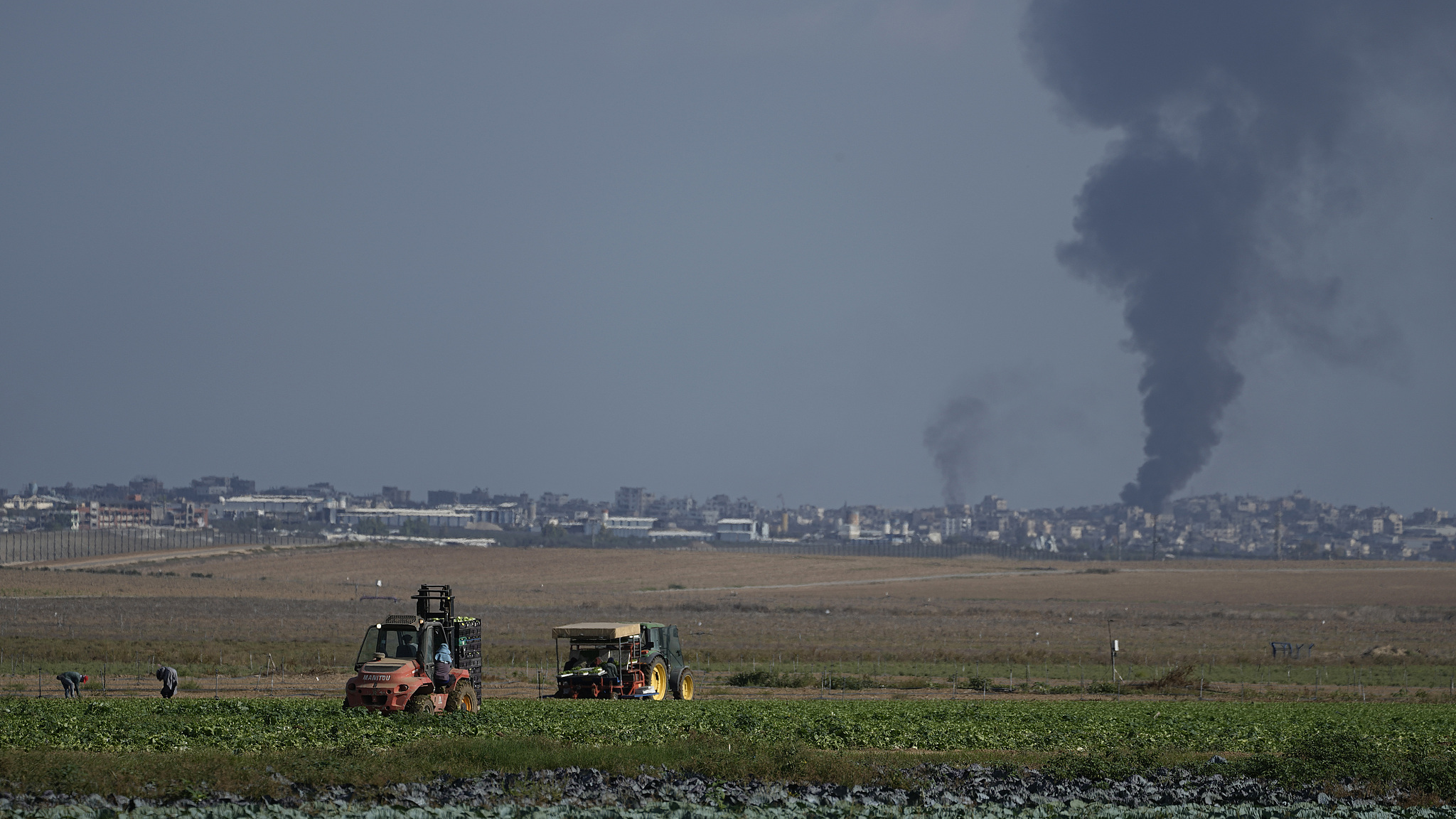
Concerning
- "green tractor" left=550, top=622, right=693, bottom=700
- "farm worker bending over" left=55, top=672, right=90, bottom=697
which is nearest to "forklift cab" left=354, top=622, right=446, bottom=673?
"green tractor" left=550, top=622, right=693, bottom=700

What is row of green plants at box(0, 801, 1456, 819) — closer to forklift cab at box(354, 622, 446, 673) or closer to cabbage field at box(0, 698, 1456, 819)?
cabbage field at box(0, 698, 1456, 819)

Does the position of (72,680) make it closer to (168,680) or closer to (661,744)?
(168,680)

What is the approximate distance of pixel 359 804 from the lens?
17.1m

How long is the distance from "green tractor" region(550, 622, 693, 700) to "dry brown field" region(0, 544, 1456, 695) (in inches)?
291

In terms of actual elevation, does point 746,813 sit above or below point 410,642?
below

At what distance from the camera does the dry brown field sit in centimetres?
5306

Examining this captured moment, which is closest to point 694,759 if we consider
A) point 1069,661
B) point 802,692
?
point 802,692

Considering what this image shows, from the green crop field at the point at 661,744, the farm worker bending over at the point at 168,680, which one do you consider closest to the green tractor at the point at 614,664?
the green crop field at the point at 661,744

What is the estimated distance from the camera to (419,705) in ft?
82.4

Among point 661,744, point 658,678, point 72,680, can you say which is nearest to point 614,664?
point 658,678

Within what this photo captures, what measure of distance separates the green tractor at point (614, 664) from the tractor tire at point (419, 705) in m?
7.05

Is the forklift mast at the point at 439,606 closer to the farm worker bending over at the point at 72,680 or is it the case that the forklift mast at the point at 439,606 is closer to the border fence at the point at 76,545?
the farm worker bending over at the point at 72,680

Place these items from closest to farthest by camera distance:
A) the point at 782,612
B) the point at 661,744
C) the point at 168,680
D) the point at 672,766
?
the point at 672,766, the point at 661,744, the point at 168,680, the point at 782,612

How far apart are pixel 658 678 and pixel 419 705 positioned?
961 cm
